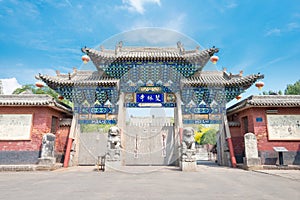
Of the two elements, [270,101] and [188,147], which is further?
[270,101]

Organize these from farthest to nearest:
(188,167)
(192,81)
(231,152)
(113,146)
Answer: (192,81)
(231,152)
(113,146)
(188,167)

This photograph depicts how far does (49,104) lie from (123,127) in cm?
425

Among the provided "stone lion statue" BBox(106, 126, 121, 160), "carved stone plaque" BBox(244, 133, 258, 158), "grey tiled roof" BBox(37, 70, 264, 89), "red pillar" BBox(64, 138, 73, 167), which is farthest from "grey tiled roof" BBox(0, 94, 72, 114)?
"carved stone plaque" BBox(244, 133, 258, 158)

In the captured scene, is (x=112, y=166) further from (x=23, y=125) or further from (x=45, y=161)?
(x=23, y=125)

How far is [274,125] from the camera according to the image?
10.7m

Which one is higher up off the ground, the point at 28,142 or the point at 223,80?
the point at 223,80

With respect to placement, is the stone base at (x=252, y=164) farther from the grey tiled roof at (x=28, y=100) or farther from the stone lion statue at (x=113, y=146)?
the grey tiled roof at (x=28, y=100)

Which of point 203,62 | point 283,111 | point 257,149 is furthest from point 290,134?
point 203,62

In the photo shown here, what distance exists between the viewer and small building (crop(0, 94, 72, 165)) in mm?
10211

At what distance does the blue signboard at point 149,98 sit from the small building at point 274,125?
4.74 metres

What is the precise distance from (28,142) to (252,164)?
11527 mm

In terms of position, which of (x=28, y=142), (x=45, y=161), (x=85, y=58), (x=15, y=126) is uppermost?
(x=85, y=58)

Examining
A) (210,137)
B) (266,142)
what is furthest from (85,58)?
(210,137)

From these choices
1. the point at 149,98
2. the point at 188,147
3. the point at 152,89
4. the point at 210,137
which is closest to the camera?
the point at 188,147
